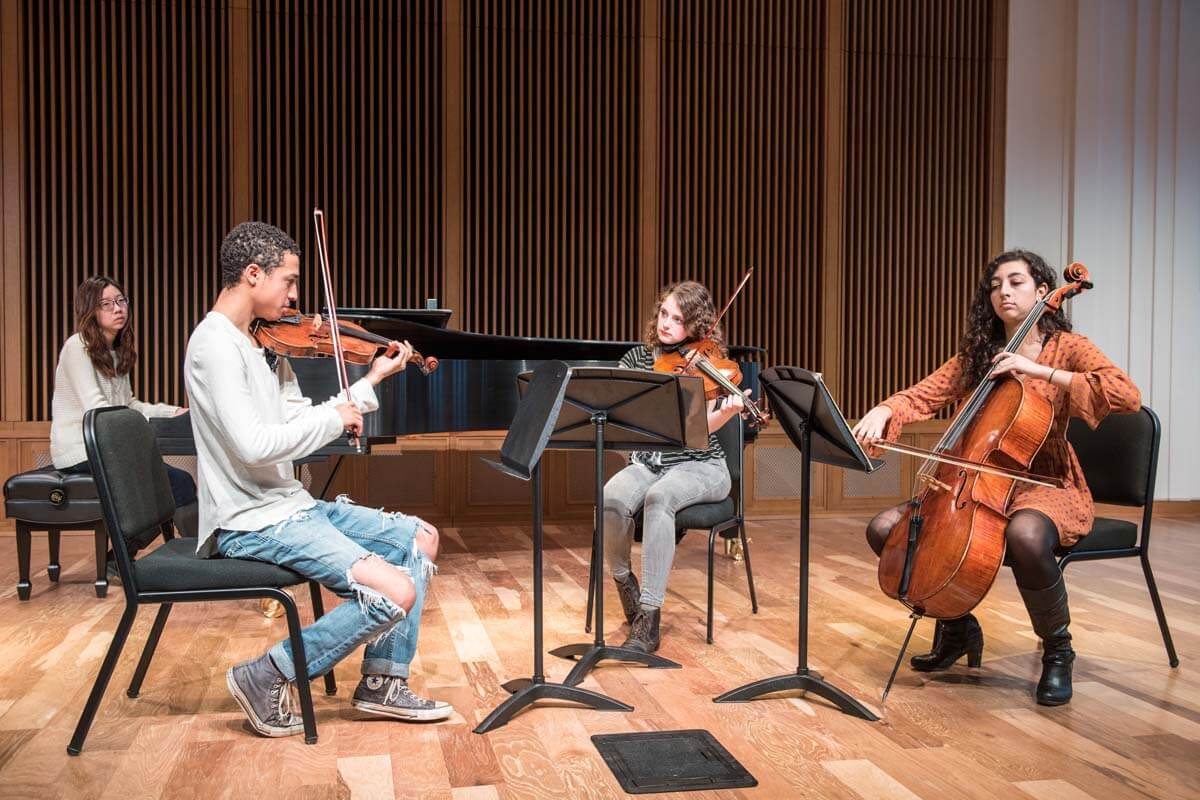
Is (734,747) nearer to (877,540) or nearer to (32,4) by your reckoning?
(877,540)

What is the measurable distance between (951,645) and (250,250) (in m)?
2.21

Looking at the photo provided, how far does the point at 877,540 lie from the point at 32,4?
5.24 metres

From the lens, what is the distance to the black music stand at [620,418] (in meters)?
2.68

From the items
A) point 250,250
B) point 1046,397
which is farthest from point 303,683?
point 1046,397

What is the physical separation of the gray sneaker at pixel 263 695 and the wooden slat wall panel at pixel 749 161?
423 cm

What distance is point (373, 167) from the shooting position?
5.91 metres

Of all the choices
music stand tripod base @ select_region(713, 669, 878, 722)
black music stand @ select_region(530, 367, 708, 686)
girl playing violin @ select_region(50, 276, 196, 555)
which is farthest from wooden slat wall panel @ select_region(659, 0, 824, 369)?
music stand tripod base @ select_region(713, 669, 878, 722)

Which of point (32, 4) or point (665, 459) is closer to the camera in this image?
point (665, 459)

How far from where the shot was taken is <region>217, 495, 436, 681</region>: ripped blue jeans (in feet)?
7.79

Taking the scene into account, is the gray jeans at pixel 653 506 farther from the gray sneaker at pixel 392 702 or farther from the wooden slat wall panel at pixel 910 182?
the wooden slat wall panel at pixel 910 182

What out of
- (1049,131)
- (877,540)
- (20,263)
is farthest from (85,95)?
(1049,131)

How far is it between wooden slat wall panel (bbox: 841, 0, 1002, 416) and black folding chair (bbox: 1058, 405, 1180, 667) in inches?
133

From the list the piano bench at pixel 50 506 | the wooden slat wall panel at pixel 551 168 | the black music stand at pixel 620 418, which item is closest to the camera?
the black music stand at pixel 620 418

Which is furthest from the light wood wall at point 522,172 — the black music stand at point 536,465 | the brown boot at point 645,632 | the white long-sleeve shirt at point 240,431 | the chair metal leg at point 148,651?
the white long-sleeve shirt at point 240,431
